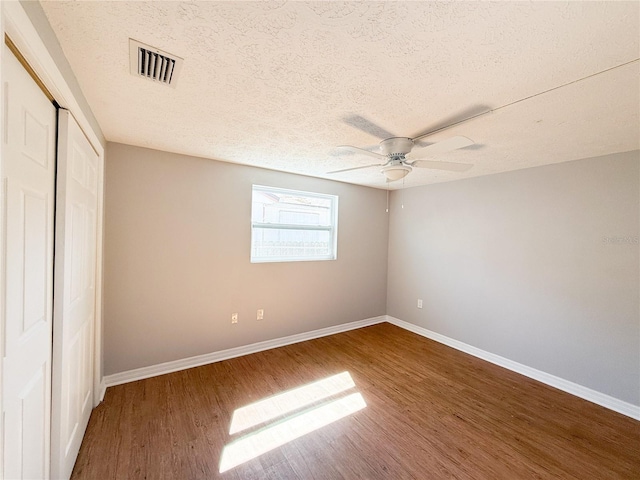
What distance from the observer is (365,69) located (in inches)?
48.4

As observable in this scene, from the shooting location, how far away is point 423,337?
376 cm

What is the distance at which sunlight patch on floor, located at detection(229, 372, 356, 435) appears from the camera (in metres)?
2.01

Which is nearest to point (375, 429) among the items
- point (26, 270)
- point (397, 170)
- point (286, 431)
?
point (286, 431)

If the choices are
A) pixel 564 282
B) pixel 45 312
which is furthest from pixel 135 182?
pixel 564 282

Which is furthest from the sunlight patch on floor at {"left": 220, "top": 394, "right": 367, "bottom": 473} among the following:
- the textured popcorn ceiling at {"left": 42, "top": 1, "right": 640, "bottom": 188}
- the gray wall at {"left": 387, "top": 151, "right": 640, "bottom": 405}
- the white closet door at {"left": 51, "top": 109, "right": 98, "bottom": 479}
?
the textured popcorn ceiling at {"left": 42, "top": 1, "right": 640, "bottom": 188}

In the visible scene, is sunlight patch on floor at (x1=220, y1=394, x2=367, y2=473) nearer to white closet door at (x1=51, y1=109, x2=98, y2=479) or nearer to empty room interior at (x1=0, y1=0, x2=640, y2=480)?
empty room interior at (x1=0, y1=0, x2=640, y2=480)

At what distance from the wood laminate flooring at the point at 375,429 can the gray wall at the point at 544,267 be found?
1.32 feet

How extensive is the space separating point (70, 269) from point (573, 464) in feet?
10.9

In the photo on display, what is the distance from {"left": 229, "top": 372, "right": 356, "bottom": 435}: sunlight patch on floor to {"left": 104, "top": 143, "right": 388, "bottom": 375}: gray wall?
97cm

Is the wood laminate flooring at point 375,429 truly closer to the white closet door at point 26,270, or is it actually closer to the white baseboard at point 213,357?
the white baseboard at point 213,357

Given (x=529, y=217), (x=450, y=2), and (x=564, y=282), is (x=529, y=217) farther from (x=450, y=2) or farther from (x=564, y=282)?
(x=450, y=2)

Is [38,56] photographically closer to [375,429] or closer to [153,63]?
[153,63]

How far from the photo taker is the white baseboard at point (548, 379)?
2.23m

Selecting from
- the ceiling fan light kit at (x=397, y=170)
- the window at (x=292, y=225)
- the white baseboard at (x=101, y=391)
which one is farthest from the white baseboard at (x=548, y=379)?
the white baseboard at (x=101, y=391)
